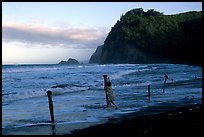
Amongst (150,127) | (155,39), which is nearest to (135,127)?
(150,127)

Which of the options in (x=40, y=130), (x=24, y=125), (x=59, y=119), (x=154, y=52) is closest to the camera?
(x=40, y=130)

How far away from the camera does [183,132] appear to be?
32.3ft

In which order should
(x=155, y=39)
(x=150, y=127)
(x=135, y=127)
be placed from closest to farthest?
1. (x=150, y=127)
2. (x=135, y=127)
3. (x=155, y=39)

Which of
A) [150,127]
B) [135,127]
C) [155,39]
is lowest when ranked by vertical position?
[135,127]

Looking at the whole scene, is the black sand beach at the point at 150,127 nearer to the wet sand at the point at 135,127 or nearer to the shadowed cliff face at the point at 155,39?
the wet sand at the point at 135,127

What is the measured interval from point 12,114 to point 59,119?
3.94 metres

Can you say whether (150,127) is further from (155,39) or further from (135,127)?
(155,39)

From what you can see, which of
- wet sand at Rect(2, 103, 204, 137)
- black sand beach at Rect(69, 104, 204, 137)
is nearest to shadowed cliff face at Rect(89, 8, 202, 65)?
wet sand at Rect(2, 103, 204, 137)

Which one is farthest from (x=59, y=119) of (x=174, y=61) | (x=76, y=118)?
(x=174, y=61)

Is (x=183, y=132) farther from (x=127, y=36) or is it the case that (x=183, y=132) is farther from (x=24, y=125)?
(x=127, y=36)

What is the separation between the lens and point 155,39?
121625 mm

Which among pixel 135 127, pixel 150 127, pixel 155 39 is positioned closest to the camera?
pixel 150 127

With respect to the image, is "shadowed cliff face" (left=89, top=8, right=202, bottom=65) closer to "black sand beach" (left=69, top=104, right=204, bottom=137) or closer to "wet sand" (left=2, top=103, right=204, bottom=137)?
"wet sand" (left=2, top=103, right=204, bottom=137)

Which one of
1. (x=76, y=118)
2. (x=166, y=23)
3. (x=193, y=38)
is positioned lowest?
(x=76, y=118)
